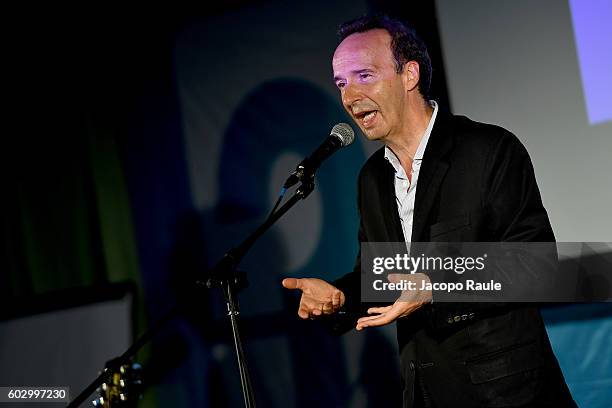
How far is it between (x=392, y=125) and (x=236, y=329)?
0.86 m

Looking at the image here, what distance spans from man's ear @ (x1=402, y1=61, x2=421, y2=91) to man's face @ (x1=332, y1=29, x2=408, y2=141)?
0.01 meters

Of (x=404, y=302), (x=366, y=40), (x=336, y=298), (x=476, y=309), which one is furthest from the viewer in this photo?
(x=366, y=40)

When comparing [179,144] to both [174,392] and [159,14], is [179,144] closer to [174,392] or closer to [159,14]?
[159,14]

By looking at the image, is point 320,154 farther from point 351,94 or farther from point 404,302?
point 404,302

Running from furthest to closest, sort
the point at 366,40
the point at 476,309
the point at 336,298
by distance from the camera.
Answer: the point at 366,40 < the point at 336,298 < the point at 476,309

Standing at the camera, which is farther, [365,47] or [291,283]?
[365,47]

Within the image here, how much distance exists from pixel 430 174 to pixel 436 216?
13cm

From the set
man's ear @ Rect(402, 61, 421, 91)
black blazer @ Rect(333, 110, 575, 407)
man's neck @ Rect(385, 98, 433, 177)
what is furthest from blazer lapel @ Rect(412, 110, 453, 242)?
man's ear @ Rect(402, 61, 421, 91)

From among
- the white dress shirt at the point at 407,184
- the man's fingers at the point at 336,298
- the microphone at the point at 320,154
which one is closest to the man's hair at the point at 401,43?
the white dress shirt at the point at 407,184

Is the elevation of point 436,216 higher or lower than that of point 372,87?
lower

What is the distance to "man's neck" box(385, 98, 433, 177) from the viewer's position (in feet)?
7.80

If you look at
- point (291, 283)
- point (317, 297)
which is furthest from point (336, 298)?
point (291, 283)

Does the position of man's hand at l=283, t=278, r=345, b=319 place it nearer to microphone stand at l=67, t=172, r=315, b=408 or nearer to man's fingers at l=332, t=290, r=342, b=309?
man's fingers at l=332, t=290, r=342, b=309

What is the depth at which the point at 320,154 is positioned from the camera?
206 centimetres
